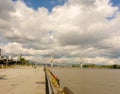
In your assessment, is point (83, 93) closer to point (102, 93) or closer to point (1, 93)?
point (102, 93)

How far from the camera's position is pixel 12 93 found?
770 inches

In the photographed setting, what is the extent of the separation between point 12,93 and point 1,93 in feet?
3.15

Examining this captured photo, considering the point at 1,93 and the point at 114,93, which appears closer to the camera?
the point at 1,93

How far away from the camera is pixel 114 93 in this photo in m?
44.5

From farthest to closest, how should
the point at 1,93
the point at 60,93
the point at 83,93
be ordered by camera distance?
the point at 83,93 < the point at 1,93 < the point at 60,93

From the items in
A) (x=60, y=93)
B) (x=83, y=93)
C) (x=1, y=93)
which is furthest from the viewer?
(x=83, y=93)

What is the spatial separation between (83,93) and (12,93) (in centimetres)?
2471

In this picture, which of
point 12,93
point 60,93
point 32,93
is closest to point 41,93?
point 32,93

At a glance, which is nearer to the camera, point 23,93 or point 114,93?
point 23,93

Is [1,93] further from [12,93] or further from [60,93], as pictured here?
[60,93]

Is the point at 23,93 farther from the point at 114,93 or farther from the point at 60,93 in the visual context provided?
the point at 114,93

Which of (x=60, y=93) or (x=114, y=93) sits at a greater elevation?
(x=60, y=93)

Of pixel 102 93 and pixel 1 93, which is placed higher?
pixel 1 93

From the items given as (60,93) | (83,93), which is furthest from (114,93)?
(60,93)
